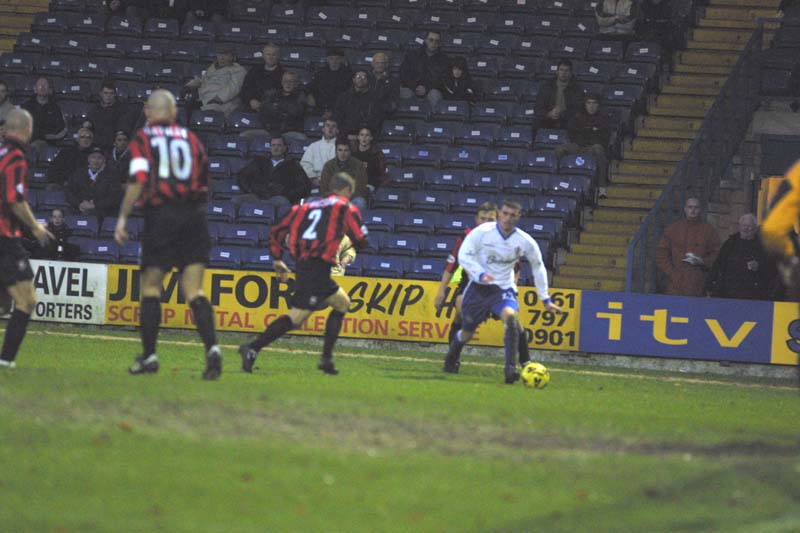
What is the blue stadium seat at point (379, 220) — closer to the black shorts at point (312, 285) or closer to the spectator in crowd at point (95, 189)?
the spectator in crowd at point (95, 189)

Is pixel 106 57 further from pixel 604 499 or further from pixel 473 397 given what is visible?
pixel 604 499

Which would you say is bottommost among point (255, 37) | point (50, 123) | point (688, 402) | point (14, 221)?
point (688, 402)

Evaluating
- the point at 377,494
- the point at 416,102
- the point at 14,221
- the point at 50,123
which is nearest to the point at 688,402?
the point at 14,221

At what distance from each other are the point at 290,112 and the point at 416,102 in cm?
210

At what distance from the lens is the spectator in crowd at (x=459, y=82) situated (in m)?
24.9

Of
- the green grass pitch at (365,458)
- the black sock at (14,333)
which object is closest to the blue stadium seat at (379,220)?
the green grass pitch at (365,458)

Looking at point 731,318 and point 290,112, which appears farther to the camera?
point 290,112

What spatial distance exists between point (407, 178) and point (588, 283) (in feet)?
10.9

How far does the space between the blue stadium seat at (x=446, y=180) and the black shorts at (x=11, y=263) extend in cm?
1141

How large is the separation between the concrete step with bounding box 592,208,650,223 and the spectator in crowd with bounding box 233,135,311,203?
14.7 feet

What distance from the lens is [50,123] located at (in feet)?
83.0

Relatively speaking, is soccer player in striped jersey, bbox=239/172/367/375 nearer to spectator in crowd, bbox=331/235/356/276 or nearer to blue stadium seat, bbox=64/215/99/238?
spectator in crowd, bbox=331/235/356/276

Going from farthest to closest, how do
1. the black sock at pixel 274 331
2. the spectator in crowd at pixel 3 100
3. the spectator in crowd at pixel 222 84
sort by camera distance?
1. the spectator in crowd at pixel 222 84
2. the spectator in crowd at pixel 3 100
3. the black sock at pixel 274 331

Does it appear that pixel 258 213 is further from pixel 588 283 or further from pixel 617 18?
pixel 617 18
